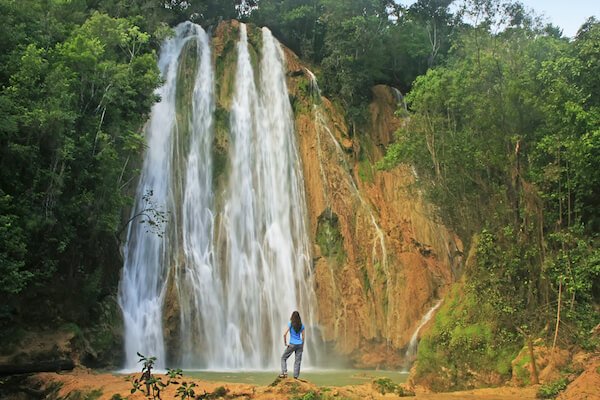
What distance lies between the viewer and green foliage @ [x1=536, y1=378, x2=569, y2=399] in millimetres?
9885

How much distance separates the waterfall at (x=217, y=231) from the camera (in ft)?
64.6

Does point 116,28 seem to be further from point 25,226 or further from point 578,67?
point 578,67

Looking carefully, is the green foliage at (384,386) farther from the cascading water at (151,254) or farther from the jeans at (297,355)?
the cascading water at (151,254)

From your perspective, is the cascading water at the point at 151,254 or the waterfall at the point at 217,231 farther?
the waterfall at the point at 217,231

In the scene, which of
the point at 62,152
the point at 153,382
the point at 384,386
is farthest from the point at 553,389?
the point at 62,152

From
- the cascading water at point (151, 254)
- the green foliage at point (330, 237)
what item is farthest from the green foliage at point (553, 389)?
the green foliage at point (330, 237)

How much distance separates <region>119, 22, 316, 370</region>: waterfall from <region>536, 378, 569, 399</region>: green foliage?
1094cm

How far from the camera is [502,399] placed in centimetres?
962

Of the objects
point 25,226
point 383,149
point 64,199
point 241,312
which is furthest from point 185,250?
point 383,149

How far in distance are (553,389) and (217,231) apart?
47.4ft

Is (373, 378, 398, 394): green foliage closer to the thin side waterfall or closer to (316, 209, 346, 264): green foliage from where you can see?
the thin side waterfall

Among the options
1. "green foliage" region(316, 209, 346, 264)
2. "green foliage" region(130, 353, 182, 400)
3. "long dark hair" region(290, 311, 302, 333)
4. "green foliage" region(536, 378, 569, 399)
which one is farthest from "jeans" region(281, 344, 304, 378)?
"green foliage" region(316, 209, 346, 264)

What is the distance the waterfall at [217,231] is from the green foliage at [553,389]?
10935mm

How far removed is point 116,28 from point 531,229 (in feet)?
47.3
